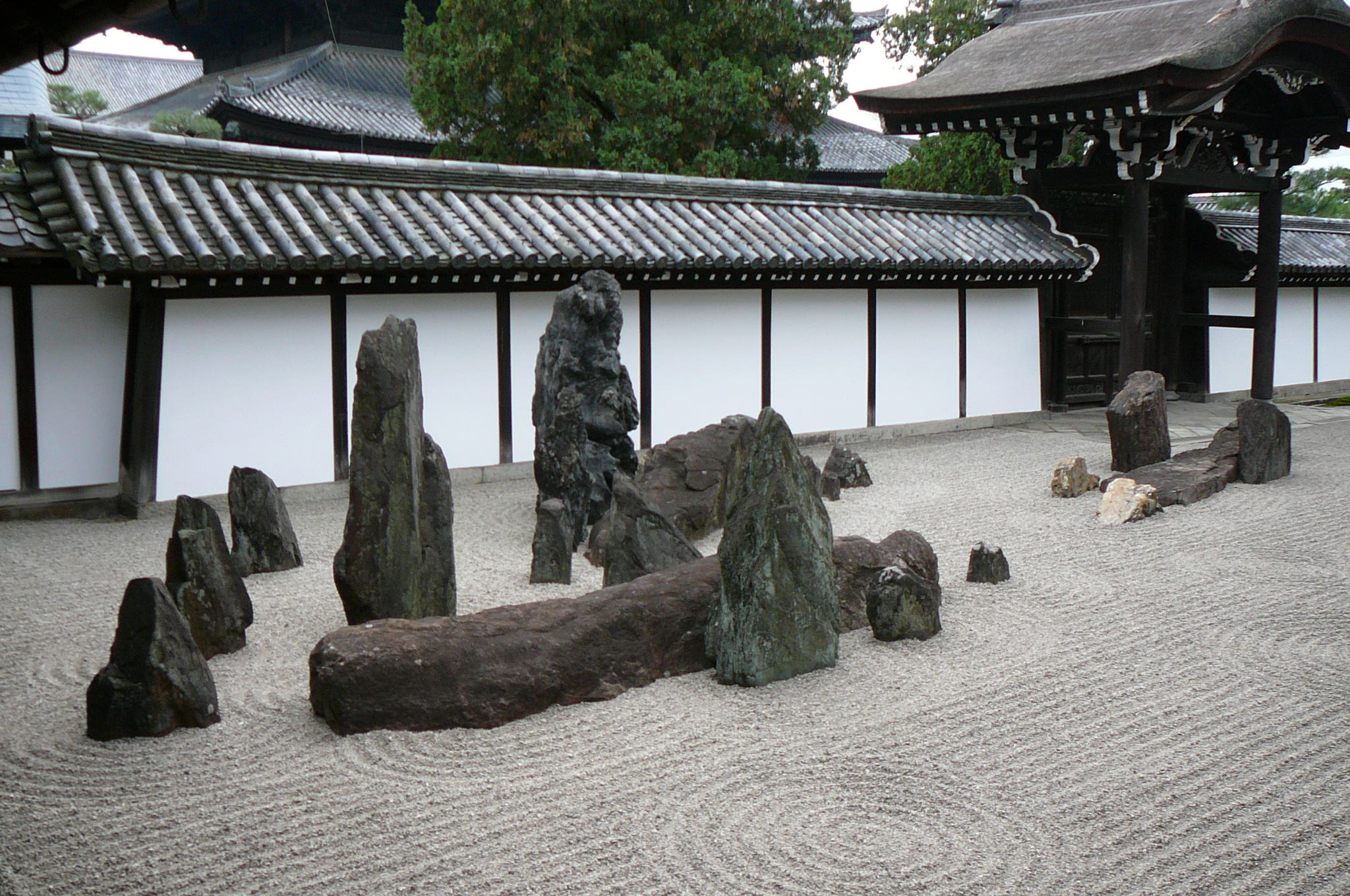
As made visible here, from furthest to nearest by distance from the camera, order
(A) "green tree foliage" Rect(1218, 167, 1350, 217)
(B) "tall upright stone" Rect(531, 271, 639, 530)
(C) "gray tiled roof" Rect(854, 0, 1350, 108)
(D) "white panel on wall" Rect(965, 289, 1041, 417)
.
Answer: (A) "green tree foliage" Rect(1218, 167, 1350, 217)
(D) "white panel on wall" Rect(965, 289, 1041, 417)
(C) "gray tiled roof" Rect(854, 0, 1350, 108)
(B) "tall upright stone" Rect(531, 271, 639, 530)

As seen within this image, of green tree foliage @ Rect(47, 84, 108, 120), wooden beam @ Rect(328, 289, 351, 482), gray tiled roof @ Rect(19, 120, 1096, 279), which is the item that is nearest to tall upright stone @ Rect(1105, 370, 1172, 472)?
gray tiled roof @ Rect(19, 120, 1096, 279)

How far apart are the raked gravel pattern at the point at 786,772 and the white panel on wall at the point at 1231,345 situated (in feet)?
38.5

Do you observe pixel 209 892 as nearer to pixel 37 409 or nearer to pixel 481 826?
pixel 481 826

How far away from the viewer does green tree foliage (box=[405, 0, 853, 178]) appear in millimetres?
15672

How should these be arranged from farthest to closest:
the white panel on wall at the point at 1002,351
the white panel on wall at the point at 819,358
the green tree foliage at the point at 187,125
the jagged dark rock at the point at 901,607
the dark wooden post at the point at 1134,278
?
the green tree foliage at the point at 187,125 < the white panel on wall at the point at 1002,351 < the dark wooden post at the point at 1134,278 < the white panel on wall at the point at 819,358 < the jagged dark rock at the point at 901,607

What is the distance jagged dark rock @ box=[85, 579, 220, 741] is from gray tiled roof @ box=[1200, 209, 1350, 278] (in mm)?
16033

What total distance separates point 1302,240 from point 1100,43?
259 inches

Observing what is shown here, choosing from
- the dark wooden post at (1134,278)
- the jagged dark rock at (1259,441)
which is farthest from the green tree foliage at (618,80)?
the jagged dark rock at (1259,441)

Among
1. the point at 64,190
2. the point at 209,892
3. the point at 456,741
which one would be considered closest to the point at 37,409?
the point at 64,190

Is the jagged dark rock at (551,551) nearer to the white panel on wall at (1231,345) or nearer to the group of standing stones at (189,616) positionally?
the group of standing stones at (189,616)

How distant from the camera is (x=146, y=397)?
9.13 metres

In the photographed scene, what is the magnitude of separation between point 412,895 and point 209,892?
624mm

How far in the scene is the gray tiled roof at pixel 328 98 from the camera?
19.3 meters

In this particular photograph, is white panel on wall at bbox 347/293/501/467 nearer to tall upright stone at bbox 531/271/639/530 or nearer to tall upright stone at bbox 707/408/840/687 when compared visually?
tall upright stone at bbox 531/271/639/530
